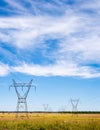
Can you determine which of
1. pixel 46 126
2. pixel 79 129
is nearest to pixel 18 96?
pixel 46 126

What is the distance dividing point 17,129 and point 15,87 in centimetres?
2739

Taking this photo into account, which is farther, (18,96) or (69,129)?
(18,96)

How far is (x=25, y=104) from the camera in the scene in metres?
62.2

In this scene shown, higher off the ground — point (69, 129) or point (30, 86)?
point (30, 86)

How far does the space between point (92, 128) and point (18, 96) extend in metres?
30.7

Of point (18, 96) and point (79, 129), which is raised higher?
point (18, 96)

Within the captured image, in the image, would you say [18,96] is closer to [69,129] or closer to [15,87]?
[15,87]

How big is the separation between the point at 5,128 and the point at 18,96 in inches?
1004

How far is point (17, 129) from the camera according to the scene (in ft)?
119

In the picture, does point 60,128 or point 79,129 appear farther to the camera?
point 60,128

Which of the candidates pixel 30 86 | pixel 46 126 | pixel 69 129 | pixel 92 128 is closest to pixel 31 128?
pixel 46 126

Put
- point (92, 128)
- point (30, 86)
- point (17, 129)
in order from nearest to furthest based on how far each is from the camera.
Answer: point (92, 128)
point (17, 129)
point (30, 86)

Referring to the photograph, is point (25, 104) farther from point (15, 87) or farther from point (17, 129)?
point (17, 129)

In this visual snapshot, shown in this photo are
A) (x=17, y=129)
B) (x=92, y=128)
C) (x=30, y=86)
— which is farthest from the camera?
(x=30, y=86)
